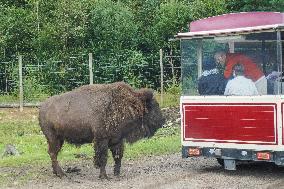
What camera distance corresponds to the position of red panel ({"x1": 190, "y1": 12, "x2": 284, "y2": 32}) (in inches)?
426

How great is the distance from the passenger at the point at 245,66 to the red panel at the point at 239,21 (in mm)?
543

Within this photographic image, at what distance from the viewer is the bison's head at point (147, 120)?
1174cm

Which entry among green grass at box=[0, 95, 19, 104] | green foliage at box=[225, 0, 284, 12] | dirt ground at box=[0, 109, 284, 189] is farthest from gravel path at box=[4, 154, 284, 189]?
green foliage at box=[225, 0, 284, 12]

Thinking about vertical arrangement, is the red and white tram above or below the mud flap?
above

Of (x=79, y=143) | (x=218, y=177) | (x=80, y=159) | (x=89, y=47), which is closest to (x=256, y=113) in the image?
(x=218, y=177)

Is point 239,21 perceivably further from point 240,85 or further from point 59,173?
point 59,173

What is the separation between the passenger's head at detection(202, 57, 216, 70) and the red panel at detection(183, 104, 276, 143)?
0.75m

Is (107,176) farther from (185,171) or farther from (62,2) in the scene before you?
(62,2)

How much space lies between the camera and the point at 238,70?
1130 centimetres

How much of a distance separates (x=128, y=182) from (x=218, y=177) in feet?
5.72

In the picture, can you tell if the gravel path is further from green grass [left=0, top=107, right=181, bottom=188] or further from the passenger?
the passenger

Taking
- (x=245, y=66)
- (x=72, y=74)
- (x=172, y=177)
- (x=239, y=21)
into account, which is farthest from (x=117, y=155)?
(x=72, y=74)

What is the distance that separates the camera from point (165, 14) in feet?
87.8

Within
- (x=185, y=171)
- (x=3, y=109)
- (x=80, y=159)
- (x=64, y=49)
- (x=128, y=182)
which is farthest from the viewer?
(x=64, y=49)
